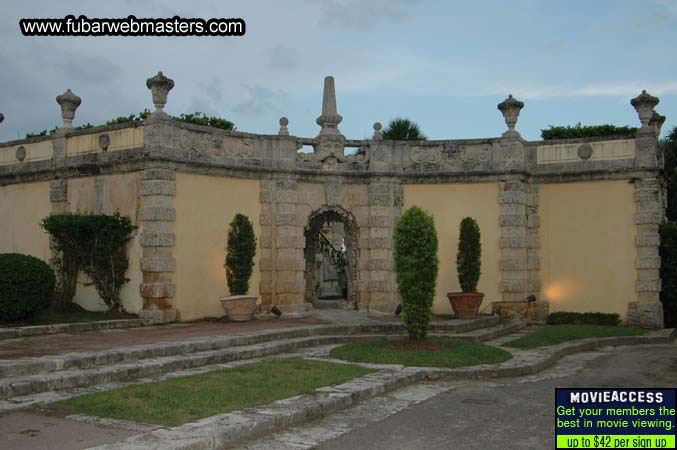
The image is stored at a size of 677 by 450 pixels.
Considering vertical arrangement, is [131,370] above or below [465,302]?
below

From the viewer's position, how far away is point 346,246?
21.3 meters

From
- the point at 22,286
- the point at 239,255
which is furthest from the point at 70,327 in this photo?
the point at 239,255

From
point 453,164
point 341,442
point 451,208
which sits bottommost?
point 341,442

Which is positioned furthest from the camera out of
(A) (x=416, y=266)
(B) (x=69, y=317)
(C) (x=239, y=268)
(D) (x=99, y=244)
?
(C) (x=239, y=268)

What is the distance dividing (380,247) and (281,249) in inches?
113

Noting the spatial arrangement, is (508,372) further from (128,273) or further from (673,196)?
(673,196)

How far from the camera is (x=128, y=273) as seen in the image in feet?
57.9

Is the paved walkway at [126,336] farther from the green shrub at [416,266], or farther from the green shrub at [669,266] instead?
the green shrub at [669,266]

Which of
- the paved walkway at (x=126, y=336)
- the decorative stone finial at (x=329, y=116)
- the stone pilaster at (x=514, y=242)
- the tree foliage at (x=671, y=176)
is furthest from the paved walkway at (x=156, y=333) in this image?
the tree foliage at (x=671, y=176)

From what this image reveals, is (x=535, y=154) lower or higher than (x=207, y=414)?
higher

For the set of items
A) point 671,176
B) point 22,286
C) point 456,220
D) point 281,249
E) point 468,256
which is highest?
point 671,176

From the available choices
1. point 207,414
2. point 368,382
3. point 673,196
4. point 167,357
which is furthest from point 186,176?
point 673,196

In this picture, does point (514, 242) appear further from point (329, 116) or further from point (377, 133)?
point (329, 116)

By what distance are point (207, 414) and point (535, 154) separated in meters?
15.2
